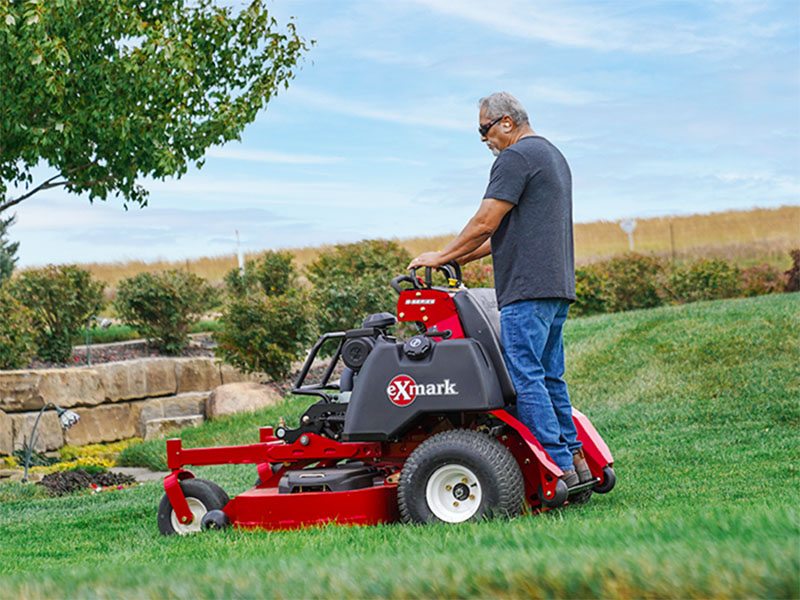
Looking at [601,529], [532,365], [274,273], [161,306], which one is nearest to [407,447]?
[532,365]

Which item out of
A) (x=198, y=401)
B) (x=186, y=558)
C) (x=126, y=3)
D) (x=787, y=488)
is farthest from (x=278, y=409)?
(x=186, y=558)

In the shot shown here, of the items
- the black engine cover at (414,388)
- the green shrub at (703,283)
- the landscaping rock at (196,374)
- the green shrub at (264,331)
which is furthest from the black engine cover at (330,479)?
the green shrub at (703,283)

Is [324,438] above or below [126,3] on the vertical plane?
below

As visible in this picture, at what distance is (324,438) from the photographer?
20.7 feet

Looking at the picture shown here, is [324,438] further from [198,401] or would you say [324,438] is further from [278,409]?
[198,401]

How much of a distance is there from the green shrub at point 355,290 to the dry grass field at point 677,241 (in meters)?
9.22

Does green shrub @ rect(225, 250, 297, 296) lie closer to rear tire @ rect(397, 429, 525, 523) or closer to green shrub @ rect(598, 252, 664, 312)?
green shrub @ rect(598, 252, 664, 312)

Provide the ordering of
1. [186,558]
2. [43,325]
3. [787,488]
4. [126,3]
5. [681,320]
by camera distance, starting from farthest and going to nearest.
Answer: [43,325], [681,320], [126,3], [787,488], [186,558]

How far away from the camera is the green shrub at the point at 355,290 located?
17.1 m

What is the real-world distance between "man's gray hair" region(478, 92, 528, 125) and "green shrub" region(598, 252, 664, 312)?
55.7 feet

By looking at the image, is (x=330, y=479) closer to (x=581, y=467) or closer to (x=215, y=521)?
(x=215, y=521)

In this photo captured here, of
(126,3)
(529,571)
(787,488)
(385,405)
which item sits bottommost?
(787,488)

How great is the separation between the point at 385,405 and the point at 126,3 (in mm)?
8438

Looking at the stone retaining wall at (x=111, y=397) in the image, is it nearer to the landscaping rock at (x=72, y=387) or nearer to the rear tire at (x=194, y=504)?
the landscaping rock at (x=72, y=387)
